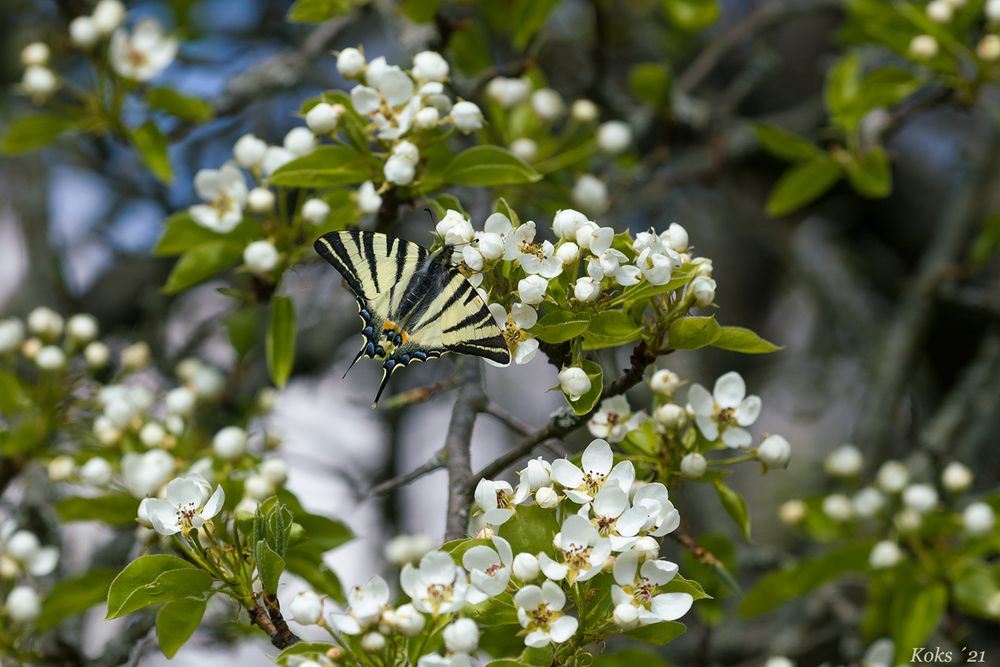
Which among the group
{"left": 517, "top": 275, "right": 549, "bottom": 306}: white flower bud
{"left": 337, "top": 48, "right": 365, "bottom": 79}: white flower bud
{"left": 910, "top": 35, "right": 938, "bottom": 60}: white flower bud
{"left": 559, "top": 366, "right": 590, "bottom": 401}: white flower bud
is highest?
{"left": 337, "top": 48, "right": 365, "bottom": 79}: white flower bud

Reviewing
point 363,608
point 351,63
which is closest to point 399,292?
point 351,63

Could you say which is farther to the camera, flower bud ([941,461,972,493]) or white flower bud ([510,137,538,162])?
flower bud ([941,461,972,493])

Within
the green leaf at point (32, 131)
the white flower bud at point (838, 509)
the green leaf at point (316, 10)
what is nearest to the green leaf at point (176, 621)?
the green leaf at point (316, 10)

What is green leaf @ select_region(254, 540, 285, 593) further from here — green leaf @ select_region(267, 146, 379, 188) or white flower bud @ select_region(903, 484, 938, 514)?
white flower bud @ select_region(903, 484, 938, 514)

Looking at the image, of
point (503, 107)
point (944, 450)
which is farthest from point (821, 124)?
point (503, 107)

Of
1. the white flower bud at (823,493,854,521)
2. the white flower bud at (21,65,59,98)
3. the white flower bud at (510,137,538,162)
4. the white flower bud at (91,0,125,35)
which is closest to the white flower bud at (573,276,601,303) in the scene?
the white flower bud at (510,137,538,162)

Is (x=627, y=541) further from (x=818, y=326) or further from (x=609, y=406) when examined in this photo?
(x=818, y=326)

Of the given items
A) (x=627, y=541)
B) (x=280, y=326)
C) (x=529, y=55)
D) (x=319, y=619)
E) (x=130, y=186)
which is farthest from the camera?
(x=130, y=186)
